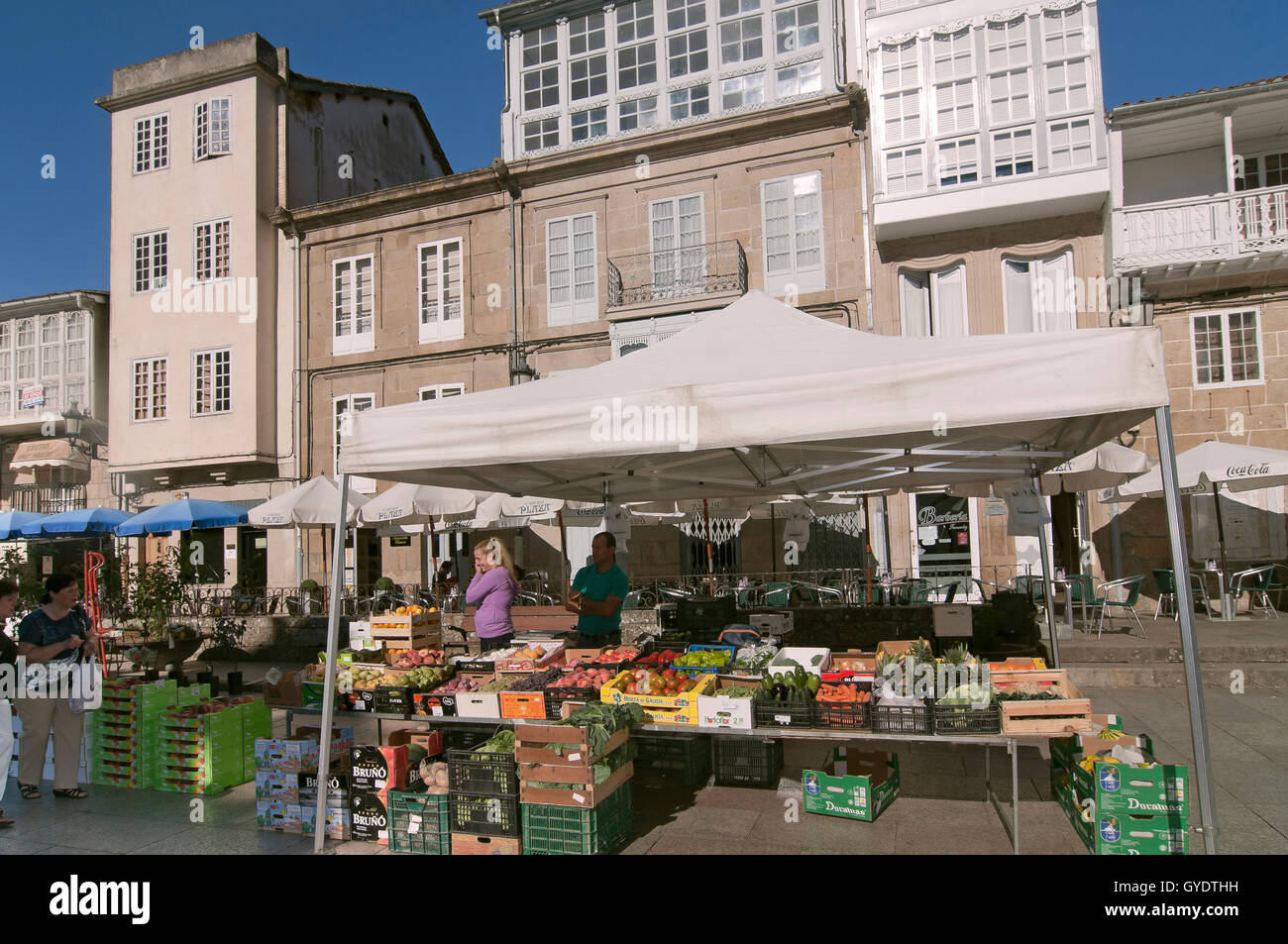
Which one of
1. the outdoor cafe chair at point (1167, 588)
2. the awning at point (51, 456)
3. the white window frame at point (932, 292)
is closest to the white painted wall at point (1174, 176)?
the white window frame at point (932, 292)

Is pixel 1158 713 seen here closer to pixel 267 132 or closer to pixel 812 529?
pixel 812 529

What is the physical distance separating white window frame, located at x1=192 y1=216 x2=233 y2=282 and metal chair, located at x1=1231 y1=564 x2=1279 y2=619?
23766 mm

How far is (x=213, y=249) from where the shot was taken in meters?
22.6

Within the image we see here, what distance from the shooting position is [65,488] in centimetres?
2558

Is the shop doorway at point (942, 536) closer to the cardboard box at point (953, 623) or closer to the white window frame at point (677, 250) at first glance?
the white window frame at point (677, 250)

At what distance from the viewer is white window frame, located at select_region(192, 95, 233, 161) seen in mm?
22484

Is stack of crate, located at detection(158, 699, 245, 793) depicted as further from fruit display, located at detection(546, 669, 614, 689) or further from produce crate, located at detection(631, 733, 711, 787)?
produce crate, located at detection(631, 733, 711, 787)

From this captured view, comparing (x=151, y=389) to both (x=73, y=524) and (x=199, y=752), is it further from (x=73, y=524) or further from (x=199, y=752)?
(x=199, y=752)

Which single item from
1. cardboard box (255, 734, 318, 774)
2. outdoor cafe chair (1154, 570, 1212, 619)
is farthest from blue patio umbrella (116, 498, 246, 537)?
outdoor cafe chair (1154, 570, 1212, 619)

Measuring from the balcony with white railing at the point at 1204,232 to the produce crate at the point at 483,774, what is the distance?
51.5 feet

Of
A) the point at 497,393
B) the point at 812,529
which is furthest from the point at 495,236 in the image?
the point at 497,393
